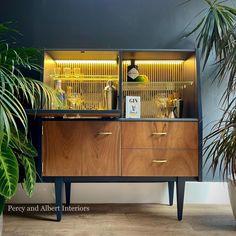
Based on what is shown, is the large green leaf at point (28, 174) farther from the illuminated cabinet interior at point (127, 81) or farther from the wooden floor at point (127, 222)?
the illuminated cabinet interior at point (127, 81)

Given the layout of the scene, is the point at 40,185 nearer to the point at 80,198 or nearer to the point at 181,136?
the point at 80,198

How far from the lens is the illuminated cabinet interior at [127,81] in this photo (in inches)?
85.0

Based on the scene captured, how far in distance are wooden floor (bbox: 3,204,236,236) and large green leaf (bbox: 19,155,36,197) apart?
316 mm

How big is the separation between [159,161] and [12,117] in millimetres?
1046

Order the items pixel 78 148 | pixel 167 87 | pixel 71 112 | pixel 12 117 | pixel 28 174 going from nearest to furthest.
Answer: pixel 12 117 < pixel 28 174 < pixel 71 112 < pixel 78 148 < pixel 167 87

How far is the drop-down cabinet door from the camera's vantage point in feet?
6.40

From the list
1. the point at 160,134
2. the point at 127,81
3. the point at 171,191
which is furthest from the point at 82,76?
the point at 171,191

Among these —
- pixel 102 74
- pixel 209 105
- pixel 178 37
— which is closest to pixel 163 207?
pixel 209 105

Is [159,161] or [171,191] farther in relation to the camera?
[171,191]

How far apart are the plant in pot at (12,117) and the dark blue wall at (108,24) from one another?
0.74 meters

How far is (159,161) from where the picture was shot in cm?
198

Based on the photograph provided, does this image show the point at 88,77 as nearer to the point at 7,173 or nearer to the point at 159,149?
the point at 159,149

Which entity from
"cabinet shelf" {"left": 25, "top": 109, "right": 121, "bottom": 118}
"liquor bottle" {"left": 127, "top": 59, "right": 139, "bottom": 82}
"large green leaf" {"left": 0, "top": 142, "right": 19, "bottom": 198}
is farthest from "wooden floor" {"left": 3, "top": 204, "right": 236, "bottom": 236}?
"liquor bottle" {"left": 127, "top": 59, "right": 139, "bottom": 82}

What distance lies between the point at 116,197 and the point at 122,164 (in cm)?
61
